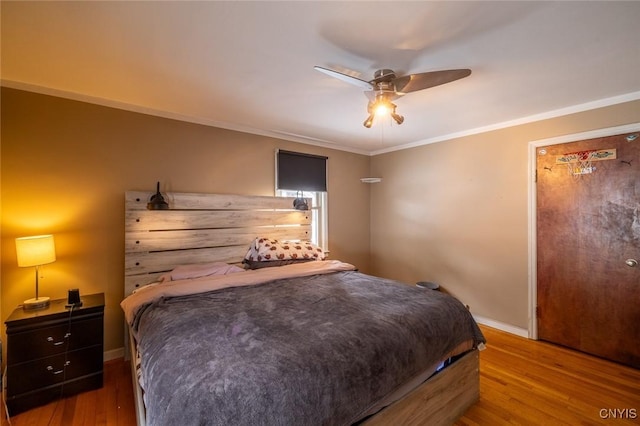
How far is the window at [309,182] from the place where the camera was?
3.62m

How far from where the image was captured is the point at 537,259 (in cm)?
290

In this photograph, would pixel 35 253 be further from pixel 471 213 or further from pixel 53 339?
pixel 471 213

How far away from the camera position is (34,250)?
1.98 m

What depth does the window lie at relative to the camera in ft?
11.9

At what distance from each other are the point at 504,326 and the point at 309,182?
9.83 ft

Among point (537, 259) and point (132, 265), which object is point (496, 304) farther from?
point (132, 265)

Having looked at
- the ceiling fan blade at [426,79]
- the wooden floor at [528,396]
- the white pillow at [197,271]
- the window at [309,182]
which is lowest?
the wooden floor at [528,396]

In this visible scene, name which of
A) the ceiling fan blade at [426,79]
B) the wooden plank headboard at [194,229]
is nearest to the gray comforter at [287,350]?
the wooden plank headboard at [194,229]

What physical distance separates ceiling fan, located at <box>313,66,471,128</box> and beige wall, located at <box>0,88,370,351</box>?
193cm

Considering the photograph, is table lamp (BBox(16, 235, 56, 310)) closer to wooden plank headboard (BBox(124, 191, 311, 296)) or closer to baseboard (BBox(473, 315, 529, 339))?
wooden plank headboard (BBox(124, 191, 311, 296))

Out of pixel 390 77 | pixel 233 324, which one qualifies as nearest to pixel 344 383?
pixel 233 324

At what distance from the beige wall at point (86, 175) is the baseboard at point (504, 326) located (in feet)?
11.4

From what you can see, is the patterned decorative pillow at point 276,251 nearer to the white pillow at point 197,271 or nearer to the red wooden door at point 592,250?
the white pillow at point 197,271

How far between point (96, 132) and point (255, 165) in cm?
155
